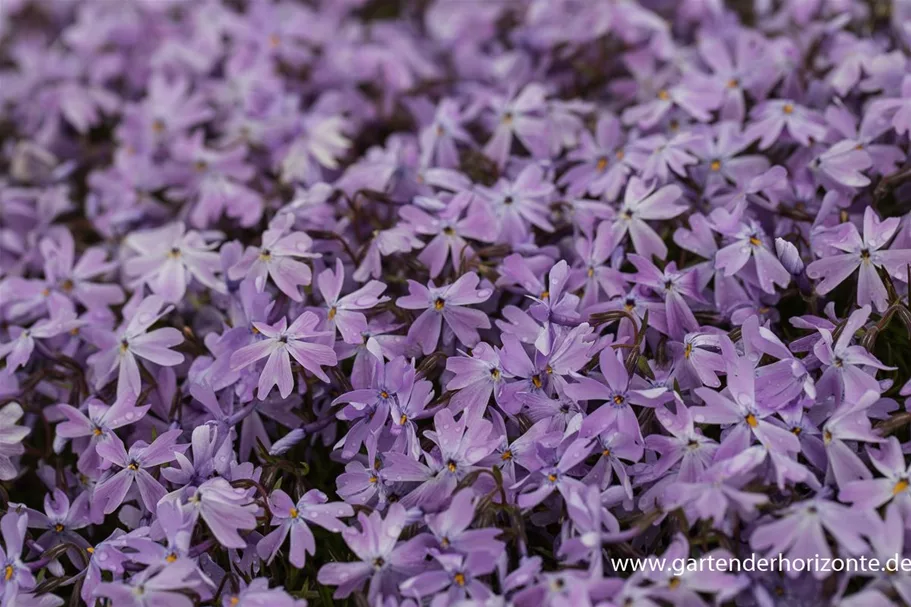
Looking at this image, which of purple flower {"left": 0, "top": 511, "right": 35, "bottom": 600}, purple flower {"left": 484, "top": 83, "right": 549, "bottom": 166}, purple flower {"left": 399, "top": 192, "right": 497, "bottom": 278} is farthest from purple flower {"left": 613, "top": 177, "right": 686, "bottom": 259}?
purple flower {"left": 0, "top": 511, "right": 35, "bottom": 600}

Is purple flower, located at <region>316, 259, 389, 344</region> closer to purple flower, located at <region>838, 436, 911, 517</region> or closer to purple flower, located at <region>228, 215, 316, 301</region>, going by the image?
purple flower, located at <region>228, 215, 316, 301</region>

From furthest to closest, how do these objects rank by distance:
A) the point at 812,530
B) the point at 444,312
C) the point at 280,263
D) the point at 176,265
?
the point at 176,265 → the point at 280,263 → the point at 444,312 → the point at 812,530

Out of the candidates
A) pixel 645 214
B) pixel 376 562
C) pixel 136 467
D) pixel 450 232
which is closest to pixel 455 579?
pixel 376 562

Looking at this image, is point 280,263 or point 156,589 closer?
point 156,589

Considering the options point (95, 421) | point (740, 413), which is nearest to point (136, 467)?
point (95, 421)

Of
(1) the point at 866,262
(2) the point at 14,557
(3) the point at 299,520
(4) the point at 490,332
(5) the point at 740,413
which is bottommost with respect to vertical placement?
(2) the point at 14,557

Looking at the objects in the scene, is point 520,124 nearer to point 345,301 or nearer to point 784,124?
point 784,124

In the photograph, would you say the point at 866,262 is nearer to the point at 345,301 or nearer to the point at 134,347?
the point at 345,301

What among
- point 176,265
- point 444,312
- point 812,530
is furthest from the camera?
point 176,265

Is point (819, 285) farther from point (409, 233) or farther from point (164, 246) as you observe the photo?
point (164, 246)

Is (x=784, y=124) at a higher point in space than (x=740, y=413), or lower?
higher
